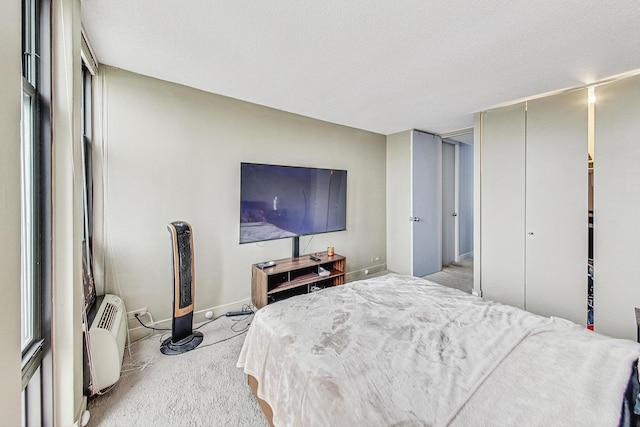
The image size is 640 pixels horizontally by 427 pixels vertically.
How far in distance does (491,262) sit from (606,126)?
5.68ft

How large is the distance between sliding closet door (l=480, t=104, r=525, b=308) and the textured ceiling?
15.1 inches

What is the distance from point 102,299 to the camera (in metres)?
2.13

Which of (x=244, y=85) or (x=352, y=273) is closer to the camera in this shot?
(x=244, y=85)

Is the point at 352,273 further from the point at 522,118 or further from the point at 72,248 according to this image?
the point at 72,248

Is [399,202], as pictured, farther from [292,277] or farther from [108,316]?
[108,316]

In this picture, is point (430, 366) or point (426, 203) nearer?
point (430, 366)

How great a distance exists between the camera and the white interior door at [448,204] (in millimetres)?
4988

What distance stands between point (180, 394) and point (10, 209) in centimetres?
156

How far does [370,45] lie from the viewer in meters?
1.84

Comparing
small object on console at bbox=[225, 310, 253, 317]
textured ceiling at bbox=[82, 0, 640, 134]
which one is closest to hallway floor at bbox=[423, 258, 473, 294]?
textured ceiling at bbox=[82, 0, 640, 134]

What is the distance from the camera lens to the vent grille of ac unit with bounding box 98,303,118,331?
1792mm

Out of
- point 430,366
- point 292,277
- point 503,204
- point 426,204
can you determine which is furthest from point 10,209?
point 426,204

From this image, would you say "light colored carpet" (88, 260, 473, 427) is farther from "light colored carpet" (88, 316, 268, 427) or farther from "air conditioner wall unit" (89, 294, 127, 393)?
"air conditioner wall unit" (89, 294, 127, 393)

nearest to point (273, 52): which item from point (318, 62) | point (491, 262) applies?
point (318, 62)
